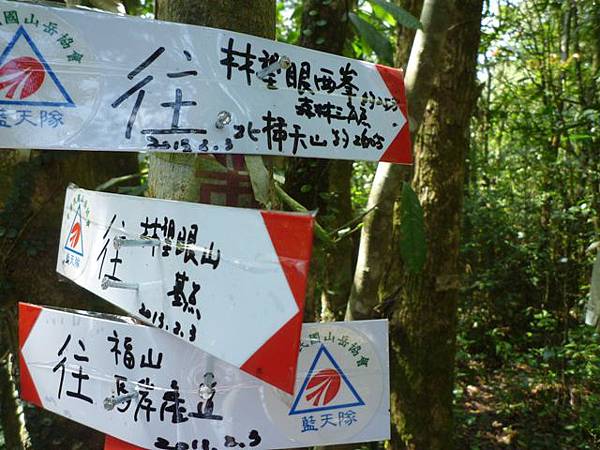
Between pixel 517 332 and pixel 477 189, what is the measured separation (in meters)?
1.52

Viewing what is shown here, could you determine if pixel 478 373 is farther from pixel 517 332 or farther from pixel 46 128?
pixel 46 128

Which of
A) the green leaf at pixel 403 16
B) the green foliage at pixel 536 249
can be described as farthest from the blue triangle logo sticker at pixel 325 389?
the green foliage at pixel 536 249

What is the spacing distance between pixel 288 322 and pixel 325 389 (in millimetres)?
276

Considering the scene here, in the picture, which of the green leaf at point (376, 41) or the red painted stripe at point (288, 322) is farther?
the green leaf at point (376, 41)

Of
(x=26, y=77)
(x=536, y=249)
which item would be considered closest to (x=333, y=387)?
(x=26, y=77)

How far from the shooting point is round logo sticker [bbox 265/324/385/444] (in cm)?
94

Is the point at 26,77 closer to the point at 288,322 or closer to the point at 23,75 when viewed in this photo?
the point at 23,75

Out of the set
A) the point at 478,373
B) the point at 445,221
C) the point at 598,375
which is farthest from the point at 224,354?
the point at 478,373

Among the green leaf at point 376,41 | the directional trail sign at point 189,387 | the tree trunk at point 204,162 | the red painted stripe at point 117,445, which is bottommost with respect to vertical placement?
the red painted stripe at point 117,445

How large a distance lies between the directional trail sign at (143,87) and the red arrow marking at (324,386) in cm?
40

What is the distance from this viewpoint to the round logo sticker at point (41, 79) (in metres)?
0.80

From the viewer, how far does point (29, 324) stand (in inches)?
41.5

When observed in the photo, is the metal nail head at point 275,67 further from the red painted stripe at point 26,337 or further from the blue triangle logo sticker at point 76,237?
the red painted stripe at point 26,337

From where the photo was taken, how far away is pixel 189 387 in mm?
868
